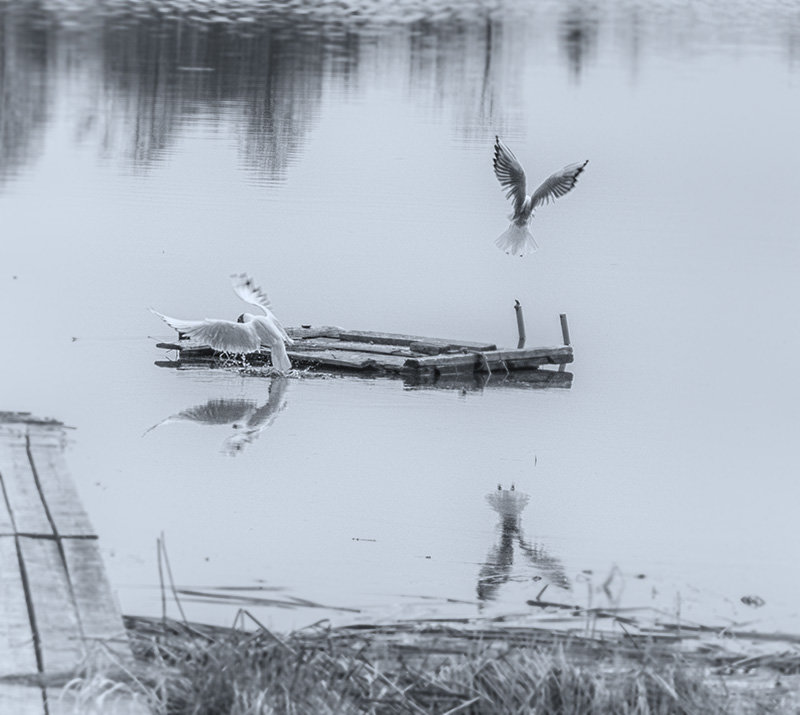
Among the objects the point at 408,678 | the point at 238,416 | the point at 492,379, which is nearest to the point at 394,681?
the point at 408,678

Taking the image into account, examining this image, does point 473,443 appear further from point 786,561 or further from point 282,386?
point 786,561

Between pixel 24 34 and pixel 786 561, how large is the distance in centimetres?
3679

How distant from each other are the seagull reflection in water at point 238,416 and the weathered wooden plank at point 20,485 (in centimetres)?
288

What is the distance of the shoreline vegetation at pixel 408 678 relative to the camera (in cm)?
564

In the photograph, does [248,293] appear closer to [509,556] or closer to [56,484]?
[509,556]

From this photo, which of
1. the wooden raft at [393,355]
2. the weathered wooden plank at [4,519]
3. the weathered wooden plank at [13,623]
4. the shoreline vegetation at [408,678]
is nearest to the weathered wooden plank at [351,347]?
the wooden raft at [393,355]

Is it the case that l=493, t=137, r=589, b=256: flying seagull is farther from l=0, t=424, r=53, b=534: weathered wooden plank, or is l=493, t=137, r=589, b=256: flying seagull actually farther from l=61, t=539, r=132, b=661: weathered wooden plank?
l=61, t=539, r=132, b=661: weathered wooden plank

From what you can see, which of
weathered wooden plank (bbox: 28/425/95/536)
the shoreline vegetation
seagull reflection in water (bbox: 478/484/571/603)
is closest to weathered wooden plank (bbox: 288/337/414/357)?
→ seagull reflection in water (bbox: 478/484/571/603)

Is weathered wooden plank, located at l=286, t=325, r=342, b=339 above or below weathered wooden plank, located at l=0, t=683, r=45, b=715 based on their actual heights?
below

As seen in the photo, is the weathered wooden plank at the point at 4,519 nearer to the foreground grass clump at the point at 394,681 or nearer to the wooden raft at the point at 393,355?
the foreground grass clump at the point at 394,681

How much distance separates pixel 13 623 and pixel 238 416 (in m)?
7.40

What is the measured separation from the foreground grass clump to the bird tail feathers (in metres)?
10.5

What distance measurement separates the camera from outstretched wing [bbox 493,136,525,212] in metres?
16.3

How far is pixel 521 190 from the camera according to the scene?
1669 centimetres
